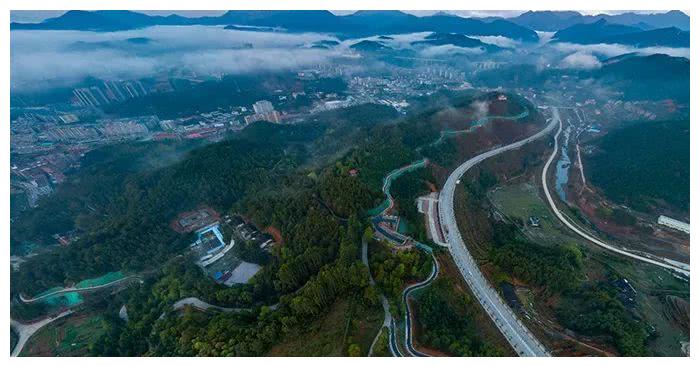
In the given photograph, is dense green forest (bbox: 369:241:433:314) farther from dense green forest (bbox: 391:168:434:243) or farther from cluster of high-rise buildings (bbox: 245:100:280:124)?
cluster of high-rise buildings (bbox: 245:100:280:124)

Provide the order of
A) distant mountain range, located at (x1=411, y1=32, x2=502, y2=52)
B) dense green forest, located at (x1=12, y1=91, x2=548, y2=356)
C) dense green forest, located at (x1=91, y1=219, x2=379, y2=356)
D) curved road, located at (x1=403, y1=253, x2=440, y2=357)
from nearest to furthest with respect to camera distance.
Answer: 1. curved road, located at (x1=403, y1=253, x2=440, y2=357)
2. dense green forest, located at (x1=91, y1=219, x2=379, y2=356)
3. dense green forest, located at (x1=12, y1=91, x2=548, y2=356)
4. distant mountain range, located at (x1=411, y1=32, x2=502, y2=52)

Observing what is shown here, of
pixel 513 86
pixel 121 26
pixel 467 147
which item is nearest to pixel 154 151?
pixel 467 147

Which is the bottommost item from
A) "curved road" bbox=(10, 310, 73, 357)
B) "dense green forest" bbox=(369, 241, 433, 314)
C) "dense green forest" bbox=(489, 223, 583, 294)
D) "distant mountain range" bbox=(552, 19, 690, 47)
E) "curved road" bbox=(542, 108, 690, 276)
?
"curved road" bbox=(10, 310, 73, 357)

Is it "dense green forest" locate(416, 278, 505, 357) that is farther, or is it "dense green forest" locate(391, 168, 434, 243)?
"dense green forest" locate(391, 168, 434, 243)

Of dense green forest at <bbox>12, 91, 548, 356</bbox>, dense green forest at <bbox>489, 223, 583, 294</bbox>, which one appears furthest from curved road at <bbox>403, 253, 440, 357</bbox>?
dense green forest at <bbox>489, 223, 583, 294</bbox>

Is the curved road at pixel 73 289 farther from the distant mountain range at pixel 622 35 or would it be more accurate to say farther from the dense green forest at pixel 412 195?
the distant mountain range at pixel 622 35

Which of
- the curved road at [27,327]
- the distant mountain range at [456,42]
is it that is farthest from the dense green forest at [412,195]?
the distant mountain range at [456,42]

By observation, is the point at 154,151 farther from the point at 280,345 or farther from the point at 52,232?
the point at 280,345
